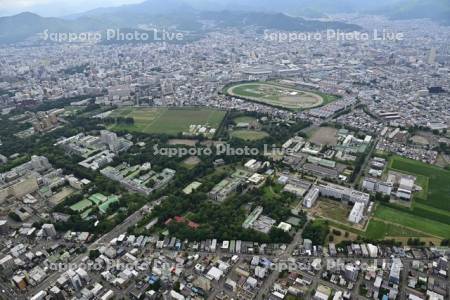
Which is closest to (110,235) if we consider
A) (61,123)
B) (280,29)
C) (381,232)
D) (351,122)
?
(381,232)

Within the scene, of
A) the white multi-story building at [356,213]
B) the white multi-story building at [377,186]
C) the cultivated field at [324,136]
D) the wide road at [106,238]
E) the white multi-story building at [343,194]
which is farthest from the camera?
the cultivated field at [324,136]

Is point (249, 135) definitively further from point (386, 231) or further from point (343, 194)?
point (386, 231)

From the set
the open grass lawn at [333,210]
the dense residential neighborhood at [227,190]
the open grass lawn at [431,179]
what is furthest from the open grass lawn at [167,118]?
the open grass lawn at [431,179]

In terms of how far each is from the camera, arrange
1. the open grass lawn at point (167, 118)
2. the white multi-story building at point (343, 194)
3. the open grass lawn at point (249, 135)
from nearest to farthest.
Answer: the white multi-story building at point (343, 194) → the open grass lawn at point (249, 135) → the open grass lawn at point (167, 118)

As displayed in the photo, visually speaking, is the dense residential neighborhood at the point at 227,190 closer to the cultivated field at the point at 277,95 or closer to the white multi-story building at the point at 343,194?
the white multi-story building at the point at 343,194

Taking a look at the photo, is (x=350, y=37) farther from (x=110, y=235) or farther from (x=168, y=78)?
(x=110, y=235)

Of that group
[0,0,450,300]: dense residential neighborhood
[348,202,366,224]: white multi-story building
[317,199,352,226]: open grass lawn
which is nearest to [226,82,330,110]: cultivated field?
[0,0,450,300]: dense residential neighborhood

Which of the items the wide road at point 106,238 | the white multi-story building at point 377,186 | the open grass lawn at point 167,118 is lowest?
the wide road at point 106,238
